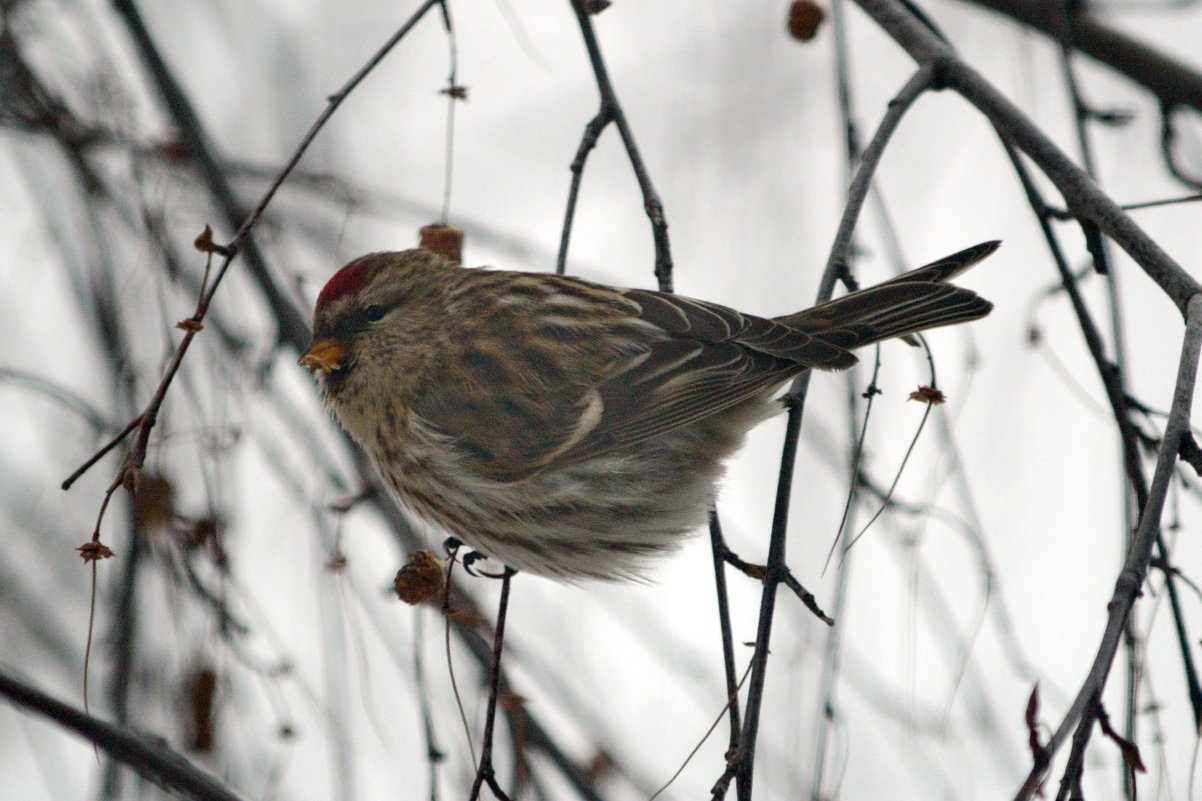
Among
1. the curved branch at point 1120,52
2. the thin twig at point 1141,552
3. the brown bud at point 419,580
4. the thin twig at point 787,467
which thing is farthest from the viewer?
the curved branch at point 1120,52

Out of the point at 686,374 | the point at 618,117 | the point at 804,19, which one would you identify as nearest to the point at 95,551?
the point at 618,117

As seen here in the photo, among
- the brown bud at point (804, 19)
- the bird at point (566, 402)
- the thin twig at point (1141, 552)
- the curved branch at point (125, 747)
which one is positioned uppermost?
the brown bud at point (804, 19)

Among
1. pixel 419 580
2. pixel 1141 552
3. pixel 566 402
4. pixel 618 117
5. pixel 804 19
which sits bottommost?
pixel 1141 552

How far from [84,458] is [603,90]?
5.18 ft

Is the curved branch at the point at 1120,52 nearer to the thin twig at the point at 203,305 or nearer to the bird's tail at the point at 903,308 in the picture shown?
the bird's tail at the point at 903,308

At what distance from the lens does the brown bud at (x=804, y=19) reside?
3.01 metres

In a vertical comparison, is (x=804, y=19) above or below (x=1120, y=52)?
below

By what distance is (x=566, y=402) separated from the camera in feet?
9.51

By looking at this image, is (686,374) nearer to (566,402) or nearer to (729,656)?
(566,402)

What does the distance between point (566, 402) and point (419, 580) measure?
740 millimetres

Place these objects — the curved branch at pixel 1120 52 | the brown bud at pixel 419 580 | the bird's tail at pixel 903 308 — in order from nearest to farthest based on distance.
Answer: the brown bud at pixel 419 580, the bird's tail at pixel 903 308, the curved branch at pixel 1120 52

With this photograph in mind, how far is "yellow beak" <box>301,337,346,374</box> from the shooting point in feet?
9.56

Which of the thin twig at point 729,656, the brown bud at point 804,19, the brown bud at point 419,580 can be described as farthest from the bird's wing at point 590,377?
the thin twig at point 729,656

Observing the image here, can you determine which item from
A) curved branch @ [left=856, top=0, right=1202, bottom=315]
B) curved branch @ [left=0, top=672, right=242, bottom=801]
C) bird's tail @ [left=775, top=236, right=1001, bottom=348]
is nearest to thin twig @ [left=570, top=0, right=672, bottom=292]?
bird's tail @ [left=775, top=236, right=1001, bottom=348]
